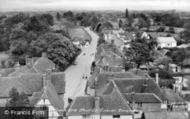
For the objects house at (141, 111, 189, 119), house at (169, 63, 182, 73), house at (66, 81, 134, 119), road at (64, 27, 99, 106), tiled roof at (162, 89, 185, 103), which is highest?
house at (66, 81, 134, 119)

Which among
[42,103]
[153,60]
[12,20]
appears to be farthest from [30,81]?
[12,20]

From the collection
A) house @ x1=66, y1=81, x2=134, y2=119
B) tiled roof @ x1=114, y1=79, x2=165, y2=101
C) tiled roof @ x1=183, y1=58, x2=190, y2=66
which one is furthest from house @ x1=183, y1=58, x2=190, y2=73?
house @ x1=66, y1=81, x2=134, y2=119

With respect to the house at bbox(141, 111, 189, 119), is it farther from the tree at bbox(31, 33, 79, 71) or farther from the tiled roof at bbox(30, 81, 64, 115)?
the tree at bbox(31, 33, 79, 71)

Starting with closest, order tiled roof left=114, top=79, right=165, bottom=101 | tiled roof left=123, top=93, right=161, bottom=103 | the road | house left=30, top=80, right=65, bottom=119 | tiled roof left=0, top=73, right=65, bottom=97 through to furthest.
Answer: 1. house left=30, top=80, right=65, bottom=119
2. tiled roof left=123, top=93, right=161, bottom=103
3. tiled roof left=0, top=73, right=65, bottom=97
4. tiled roof left=114, top=79, right=165, bottom=101
5. the road

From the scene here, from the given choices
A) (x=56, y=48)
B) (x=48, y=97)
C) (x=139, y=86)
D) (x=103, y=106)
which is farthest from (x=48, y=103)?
(x=56, y=48)

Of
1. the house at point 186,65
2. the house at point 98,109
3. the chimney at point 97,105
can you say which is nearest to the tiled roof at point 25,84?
the house at point 98,109

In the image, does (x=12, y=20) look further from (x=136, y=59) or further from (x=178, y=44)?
(x=178, y=44)

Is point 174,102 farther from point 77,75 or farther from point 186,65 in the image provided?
point 186,65
